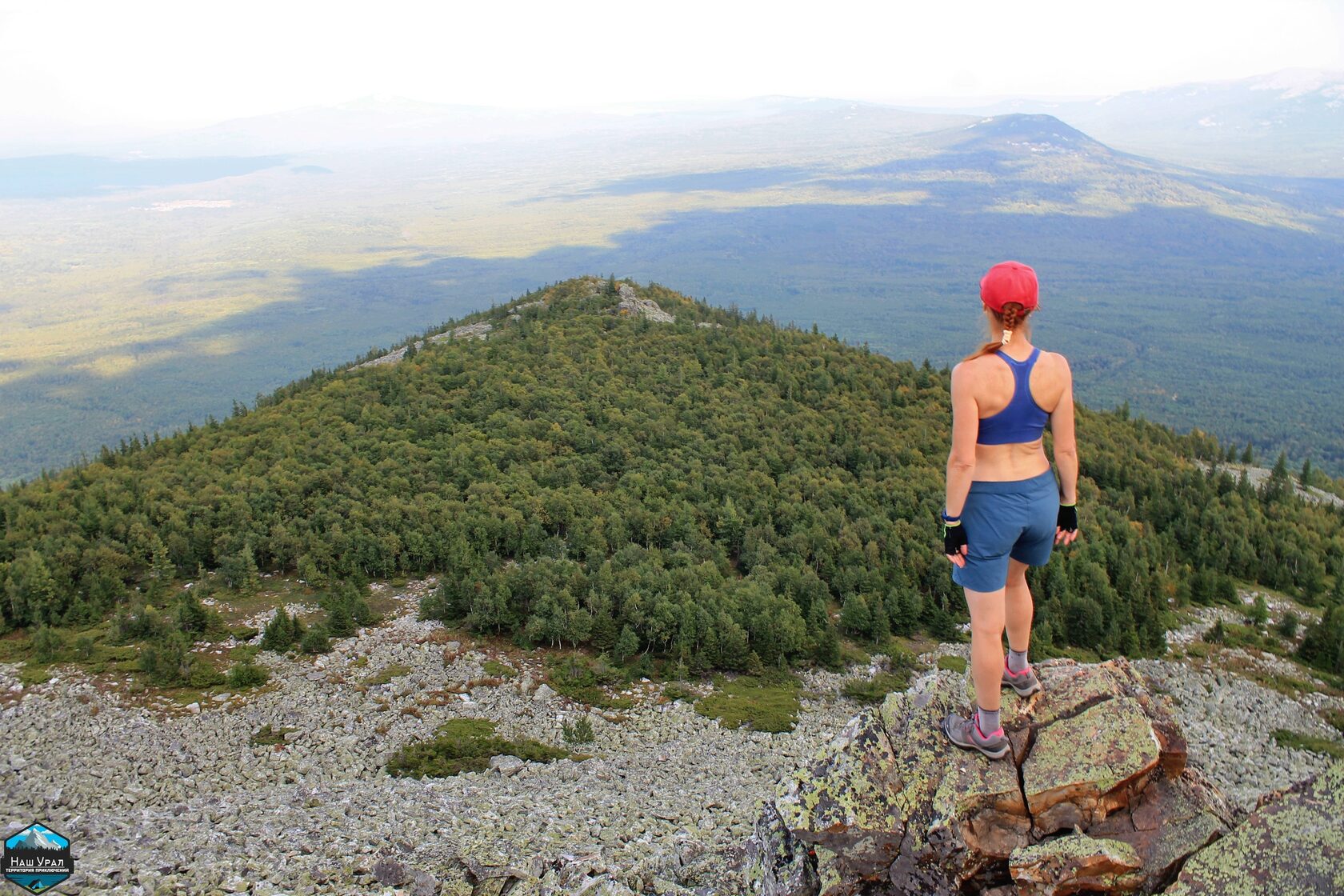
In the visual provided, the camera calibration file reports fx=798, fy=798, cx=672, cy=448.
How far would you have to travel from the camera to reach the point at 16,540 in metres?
28.9

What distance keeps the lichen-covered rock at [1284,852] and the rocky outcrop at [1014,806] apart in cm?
96

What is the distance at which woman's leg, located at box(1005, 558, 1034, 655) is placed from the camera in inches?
324

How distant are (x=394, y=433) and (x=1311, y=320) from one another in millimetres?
231369

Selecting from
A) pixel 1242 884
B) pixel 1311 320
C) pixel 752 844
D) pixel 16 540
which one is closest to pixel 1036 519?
pixel 1242 884

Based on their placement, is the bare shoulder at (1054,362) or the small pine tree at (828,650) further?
the small pine tree at (828,650)

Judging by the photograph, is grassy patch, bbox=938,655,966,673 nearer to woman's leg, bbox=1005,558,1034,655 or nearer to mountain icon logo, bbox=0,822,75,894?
woman's leg, bbox=1005,558,1034,655

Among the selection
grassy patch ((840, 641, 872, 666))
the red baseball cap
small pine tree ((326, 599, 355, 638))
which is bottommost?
grassy patch ((840, 641, 872, 666))

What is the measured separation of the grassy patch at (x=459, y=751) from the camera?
18031 mm

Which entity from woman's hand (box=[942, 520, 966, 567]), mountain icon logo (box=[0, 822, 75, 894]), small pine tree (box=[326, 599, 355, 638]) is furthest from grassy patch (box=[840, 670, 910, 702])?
mountain icon logo (box=[0, 822, 75, 894])

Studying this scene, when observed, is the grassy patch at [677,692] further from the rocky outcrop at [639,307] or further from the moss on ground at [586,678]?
the rocky outcrop at [639,307]

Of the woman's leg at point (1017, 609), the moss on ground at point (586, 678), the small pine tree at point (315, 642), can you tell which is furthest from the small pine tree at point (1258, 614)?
the small pine tree at point (315, 642)

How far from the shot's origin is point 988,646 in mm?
7828

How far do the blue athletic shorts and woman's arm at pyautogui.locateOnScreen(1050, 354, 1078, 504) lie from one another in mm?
243

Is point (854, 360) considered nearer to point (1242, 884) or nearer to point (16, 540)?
point (16, 540)
